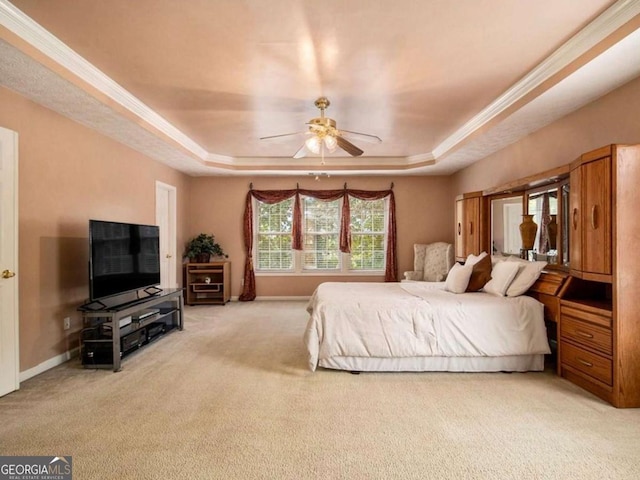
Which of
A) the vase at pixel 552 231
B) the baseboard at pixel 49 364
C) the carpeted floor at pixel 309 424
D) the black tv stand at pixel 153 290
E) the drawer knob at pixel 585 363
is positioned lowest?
the carpeted floor at pixel 309 424

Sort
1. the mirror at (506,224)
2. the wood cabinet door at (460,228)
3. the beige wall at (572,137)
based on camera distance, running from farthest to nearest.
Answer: the wood cabinet door at (460,228)
the mirror at (506,224)
the beige wall at (572,137)

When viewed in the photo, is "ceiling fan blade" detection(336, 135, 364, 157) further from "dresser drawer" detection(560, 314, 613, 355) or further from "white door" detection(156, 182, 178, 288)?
"white door" detection(156, 182, 178, 288)

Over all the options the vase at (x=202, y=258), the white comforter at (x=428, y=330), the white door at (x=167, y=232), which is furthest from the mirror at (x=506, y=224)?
Answer: the white door at (x=167, y=232)

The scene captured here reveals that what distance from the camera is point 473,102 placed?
3.83 metres

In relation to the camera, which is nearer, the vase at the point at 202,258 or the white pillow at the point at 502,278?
the white pillow at the point at 502,278

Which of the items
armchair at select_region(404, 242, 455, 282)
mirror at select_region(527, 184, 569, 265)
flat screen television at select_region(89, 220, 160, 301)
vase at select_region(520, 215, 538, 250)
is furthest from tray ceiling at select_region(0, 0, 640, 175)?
armchair at select_region(404, 242, 455, 282)

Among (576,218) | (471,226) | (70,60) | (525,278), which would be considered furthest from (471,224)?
(70,60)

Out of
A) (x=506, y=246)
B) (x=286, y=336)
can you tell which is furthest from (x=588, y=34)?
(x=286, y=336)

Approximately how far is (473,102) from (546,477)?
3407 mm

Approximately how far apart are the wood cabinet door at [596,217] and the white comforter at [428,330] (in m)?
0.73

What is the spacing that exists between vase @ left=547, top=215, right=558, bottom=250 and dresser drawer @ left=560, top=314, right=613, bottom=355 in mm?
979

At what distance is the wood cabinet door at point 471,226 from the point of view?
493 centimetres

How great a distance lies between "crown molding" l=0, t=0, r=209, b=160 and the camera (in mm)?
2258

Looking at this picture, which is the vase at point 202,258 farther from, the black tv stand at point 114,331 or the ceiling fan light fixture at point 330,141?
the ceiling fan light fixture at point 330,141
